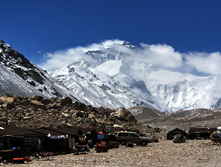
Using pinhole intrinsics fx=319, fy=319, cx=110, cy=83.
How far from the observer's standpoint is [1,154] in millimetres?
24453

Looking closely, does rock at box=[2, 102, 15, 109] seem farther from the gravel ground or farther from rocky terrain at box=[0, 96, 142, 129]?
the gravel ground

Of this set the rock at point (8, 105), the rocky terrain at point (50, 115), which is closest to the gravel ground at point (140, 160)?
the rocky terrain at point (50, 115)

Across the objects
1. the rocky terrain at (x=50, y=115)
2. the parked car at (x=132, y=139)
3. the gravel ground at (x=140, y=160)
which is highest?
the rocky terrain at (x=50, y=115)

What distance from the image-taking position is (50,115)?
216ft

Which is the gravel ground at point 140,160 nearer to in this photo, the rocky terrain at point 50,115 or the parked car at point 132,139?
the parked car at point 132,139

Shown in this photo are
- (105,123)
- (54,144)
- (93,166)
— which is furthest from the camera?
(105,123)

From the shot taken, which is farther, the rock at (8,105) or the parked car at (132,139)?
the rock at (8,105)

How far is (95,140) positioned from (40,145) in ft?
45.1

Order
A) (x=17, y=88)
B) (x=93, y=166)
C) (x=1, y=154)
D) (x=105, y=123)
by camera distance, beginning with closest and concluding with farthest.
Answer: (x=93, y=166)
(x=1, y=154)
(x=105, y=123)
(x=17, y=88)

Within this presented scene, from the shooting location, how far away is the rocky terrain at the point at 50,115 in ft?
194

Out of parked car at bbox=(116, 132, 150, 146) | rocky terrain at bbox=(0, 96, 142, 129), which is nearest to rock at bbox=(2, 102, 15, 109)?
rocky terrain at bbox=(0, 96, 142, 129)

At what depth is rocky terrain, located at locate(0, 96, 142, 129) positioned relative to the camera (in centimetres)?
5916

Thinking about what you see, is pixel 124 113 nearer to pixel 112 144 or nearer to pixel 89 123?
pixel 89 123

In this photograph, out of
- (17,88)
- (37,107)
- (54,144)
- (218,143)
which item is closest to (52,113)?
(37,107)
